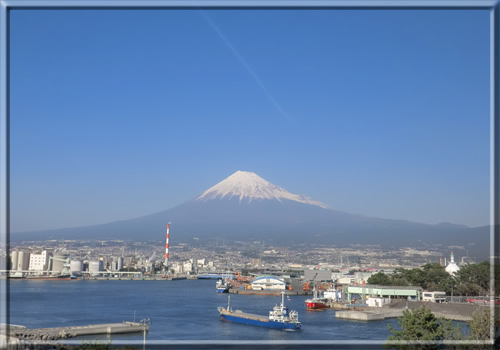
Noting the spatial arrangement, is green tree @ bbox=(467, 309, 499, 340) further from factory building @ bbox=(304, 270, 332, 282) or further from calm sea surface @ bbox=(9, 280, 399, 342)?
factory building @ bbox=(304, 270, 332, 282)

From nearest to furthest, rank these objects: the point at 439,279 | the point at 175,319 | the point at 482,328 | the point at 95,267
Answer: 1. the point at 482,328
2. the point at 175,319
3. the point at 439,279
4. the point at 95,267

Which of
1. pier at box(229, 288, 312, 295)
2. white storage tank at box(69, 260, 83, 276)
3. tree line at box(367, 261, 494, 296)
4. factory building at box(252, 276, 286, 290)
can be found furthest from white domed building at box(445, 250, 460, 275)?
white storage tank at box(69, 260, 83, 276)

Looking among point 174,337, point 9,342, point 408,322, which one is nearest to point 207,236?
point 174,337

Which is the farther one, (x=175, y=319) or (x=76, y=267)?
(x=76, y=267)

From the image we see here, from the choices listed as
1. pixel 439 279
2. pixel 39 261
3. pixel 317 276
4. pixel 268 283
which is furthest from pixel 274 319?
pixel 317 276

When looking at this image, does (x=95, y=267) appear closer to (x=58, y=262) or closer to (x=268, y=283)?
(x=58, y=262)

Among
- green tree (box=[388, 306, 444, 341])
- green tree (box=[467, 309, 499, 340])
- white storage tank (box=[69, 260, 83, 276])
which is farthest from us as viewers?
white storage tank (box=[69, 260, 83, 276])
